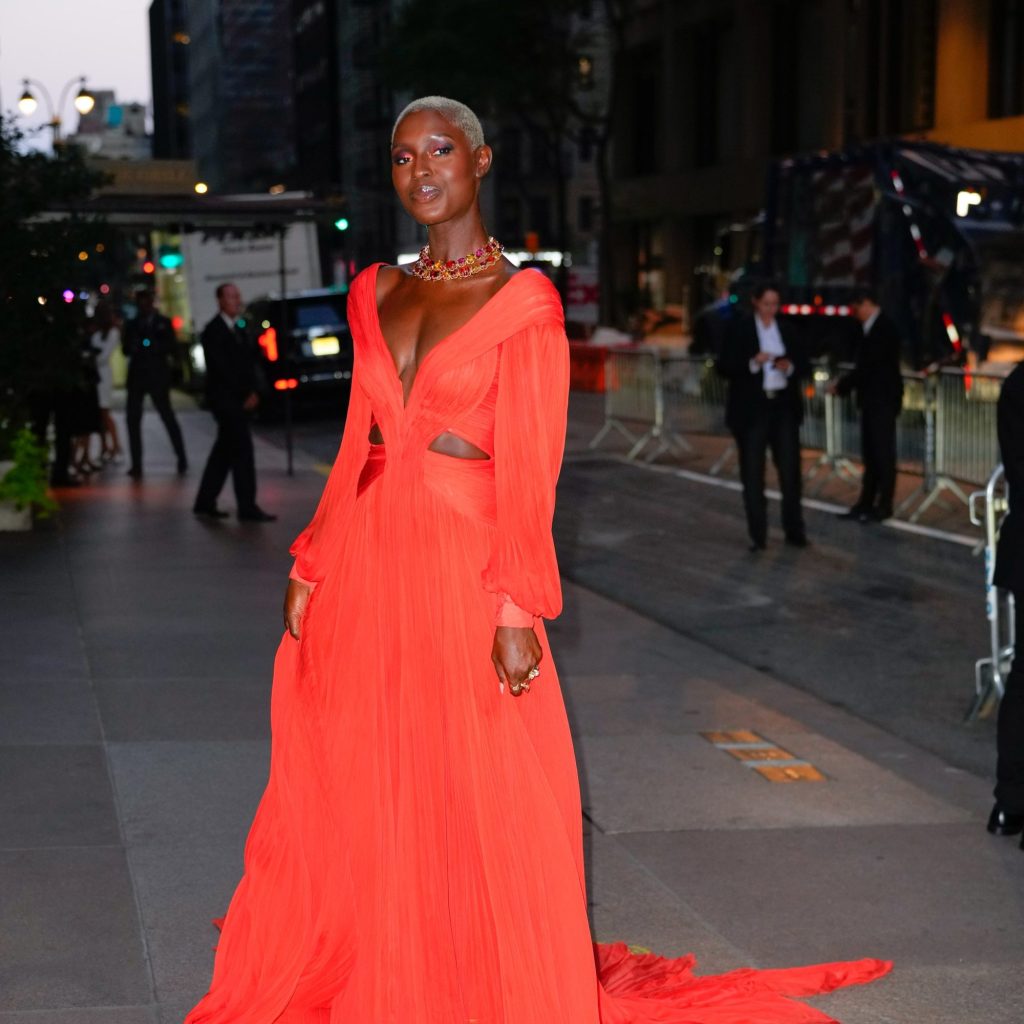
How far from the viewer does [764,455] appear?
13422 millimetres

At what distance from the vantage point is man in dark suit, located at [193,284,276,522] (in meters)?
14.7

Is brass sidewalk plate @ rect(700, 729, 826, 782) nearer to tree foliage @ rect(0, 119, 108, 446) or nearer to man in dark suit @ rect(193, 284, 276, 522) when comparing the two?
→ man in dark suit @ rect(193, 284, 276, 522)

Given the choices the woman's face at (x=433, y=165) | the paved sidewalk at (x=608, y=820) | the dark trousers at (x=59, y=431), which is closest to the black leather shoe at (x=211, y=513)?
the dark trousers at (x=59, y=431)

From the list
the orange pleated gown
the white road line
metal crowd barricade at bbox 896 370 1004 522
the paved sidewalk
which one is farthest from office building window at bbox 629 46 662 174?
the orange pleated gown

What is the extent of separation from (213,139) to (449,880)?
146 m

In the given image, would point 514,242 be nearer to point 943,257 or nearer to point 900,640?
point 943,257

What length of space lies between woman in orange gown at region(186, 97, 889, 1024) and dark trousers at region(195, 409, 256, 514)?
10.7m

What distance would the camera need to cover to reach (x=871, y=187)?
923 inches

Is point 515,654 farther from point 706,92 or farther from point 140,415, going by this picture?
point 706,92

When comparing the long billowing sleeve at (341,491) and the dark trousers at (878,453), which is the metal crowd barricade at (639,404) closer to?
the dark trousers at (878,453)

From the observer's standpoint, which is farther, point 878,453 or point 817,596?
point 878,453

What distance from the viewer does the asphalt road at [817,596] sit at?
8773 millimetres

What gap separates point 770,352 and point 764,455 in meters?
0.74

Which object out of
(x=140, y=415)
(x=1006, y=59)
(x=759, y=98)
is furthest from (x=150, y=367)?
(x=759, y=98)
